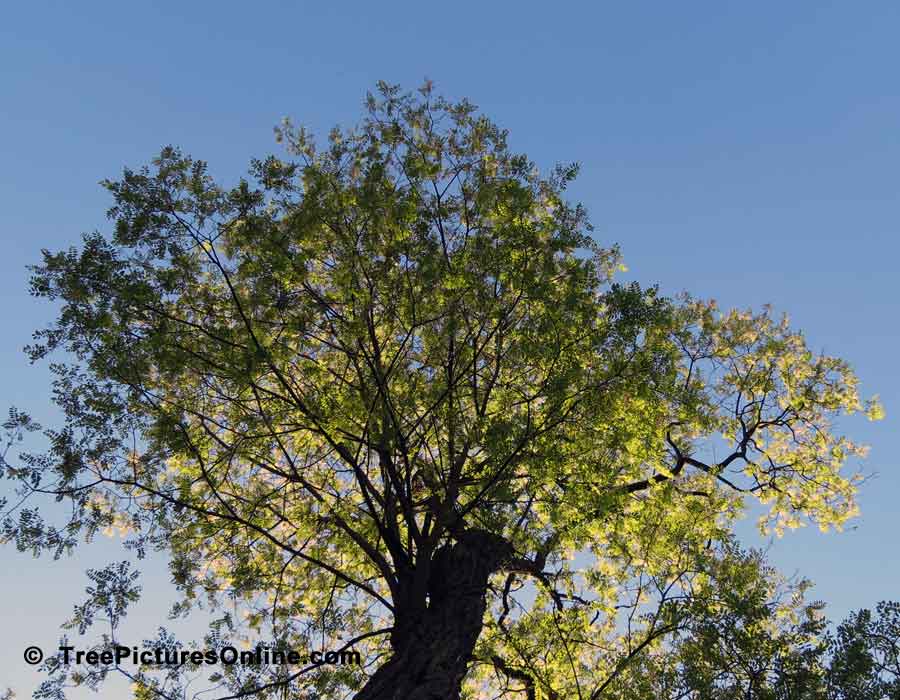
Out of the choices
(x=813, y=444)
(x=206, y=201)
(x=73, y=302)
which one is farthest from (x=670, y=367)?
(x=73, y=302)

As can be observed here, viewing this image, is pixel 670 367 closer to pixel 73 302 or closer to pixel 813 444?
pixel 813 444

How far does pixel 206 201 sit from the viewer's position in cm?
995

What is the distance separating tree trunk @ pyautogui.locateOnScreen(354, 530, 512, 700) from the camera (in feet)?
26.8

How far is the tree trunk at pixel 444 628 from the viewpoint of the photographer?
321 inches

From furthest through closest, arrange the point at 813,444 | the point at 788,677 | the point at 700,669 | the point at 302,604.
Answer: the point at 813,444
the point at 302,604
the point at 700,669
the point at 788,677

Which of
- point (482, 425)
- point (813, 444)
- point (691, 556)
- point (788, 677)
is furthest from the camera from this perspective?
point (813, 444)

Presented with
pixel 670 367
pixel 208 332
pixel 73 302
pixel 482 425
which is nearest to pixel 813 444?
pixel 670 367

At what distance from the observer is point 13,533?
877 centimetres

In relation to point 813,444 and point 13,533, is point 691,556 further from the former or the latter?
point 13,533

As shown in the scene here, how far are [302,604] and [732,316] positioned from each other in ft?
32.3

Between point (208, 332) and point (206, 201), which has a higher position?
point (206, 201)

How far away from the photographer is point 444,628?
905 cm

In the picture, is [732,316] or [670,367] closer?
[670,367]

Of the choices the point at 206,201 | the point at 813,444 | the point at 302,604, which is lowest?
the point at 302,604
